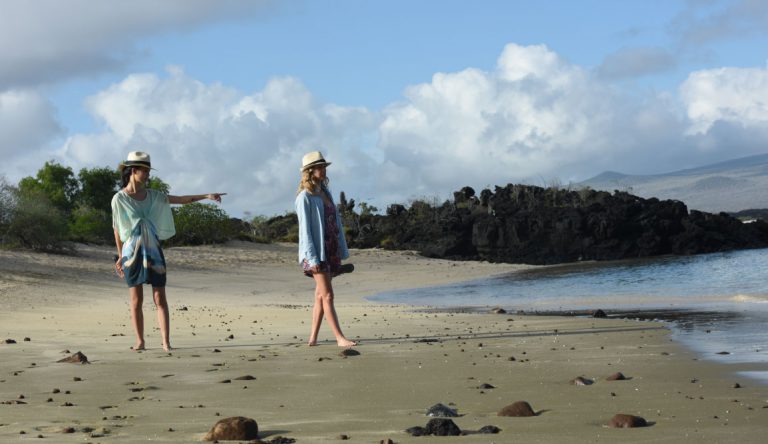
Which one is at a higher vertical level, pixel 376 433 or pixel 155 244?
pixel 155 244

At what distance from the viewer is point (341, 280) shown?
106 ft

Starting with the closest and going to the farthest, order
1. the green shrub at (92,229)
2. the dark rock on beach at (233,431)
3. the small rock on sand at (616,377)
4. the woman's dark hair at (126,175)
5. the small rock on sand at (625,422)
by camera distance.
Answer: the dark rock on beach at (233,431), the small rock on sand at (625,422), the small rock on sand at (616,377), the woman's dark hair at (126,175), the green shrub at (92,229)

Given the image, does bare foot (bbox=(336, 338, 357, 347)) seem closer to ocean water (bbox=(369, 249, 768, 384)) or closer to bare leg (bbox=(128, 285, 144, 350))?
bare leg (bbox=(128, 285, 144, 350))

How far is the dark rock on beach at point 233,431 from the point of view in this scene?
493cm

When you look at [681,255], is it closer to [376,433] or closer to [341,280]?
[341,280]

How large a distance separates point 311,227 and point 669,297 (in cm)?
1299

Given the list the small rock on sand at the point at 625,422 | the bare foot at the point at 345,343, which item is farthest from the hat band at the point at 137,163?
the small rock on sand at the point at 625,422

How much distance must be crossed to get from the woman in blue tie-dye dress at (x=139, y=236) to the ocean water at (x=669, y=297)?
208 inches

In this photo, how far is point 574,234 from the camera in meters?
48.1

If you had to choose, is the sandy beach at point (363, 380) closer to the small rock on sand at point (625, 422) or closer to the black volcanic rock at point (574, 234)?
the small rock on sand at point (625, 422)

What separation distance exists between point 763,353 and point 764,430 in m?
4.00

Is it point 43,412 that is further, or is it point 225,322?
point 225,322

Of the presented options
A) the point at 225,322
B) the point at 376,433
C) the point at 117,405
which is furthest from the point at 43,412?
the point at 225,322

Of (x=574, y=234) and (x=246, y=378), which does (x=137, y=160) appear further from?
(x=574, y=234)
